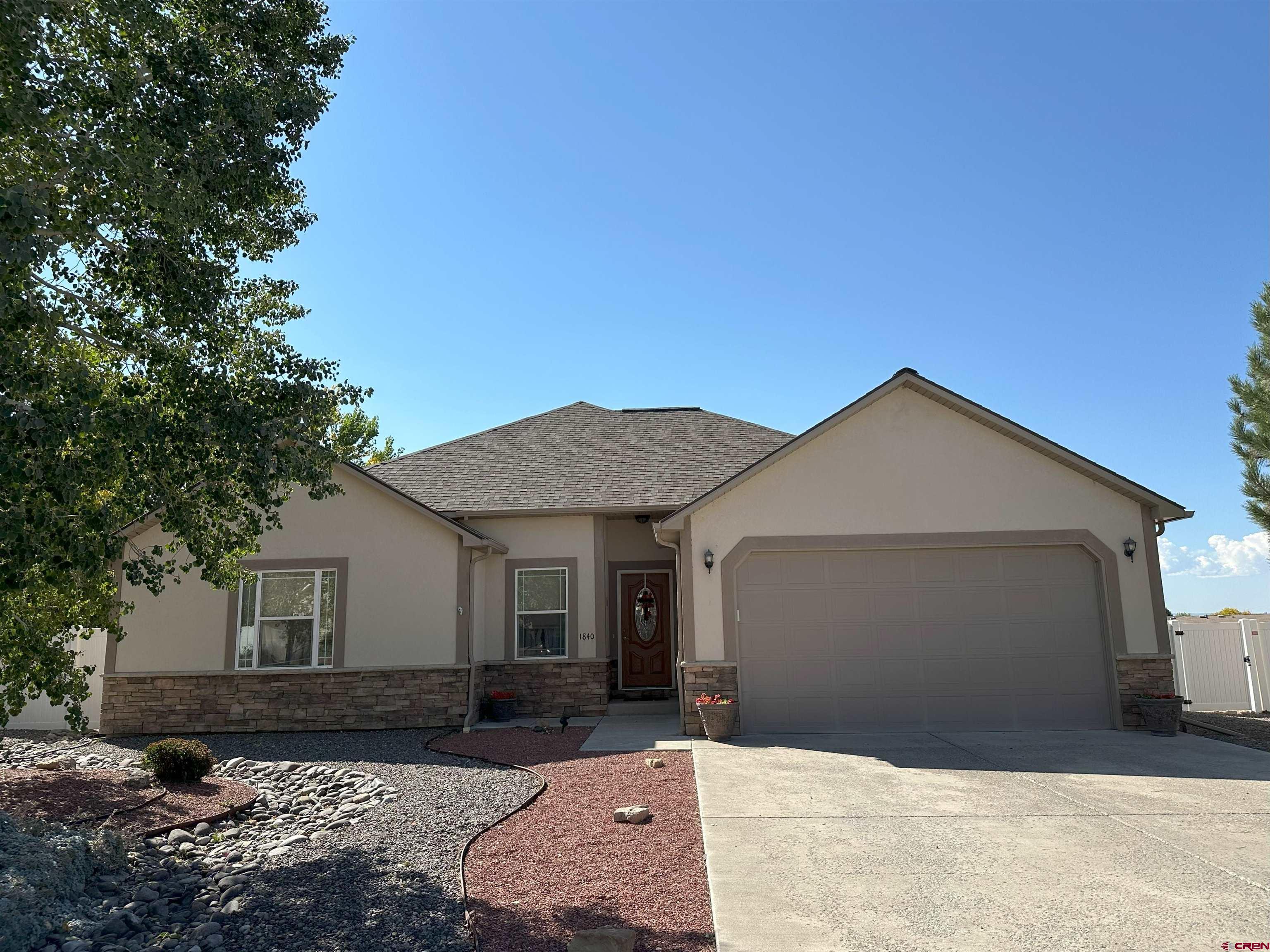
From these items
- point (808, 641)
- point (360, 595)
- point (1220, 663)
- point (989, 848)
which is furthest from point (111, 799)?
point (1220, 663)

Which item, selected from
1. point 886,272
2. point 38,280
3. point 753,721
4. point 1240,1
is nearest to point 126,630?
point 38,280

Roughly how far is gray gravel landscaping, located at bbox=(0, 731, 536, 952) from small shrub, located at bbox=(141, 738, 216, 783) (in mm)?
692

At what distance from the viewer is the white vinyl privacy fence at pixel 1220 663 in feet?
43.5

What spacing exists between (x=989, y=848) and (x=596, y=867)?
2724mm

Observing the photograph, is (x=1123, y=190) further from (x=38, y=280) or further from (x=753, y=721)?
(x=38, y=280)

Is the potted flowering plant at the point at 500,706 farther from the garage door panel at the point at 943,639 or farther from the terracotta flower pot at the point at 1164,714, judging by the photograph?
the terracotta flower pot at the point at 1164,714

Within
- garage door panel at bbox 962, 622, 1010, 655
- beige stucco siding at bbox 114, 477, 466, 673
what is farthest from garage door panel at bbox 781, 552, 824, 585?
beige stucco siding at bbox 114, 477, 466, 673

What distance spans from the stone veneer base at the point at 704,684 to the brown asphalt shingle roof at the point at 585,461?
361cm

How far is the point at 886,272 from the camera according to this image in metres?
12.7

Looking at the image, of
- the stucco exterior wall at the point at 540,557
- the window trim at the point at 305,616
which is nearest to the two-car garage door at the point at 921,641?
the stucco exterior wall at the point at 540,557

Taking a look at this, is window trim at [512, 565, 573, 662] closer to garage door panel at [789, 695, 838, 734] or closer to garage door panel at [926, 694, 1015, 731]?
garage door panel at [789, 695, 838, 734]

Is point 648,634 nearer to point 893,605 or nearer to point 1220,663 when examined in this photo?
point 893,605

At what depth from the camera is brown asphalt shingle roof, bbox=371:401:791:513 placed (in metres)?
13.9

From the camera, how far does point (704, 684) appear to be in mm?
10492
